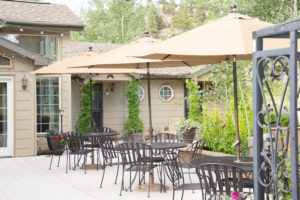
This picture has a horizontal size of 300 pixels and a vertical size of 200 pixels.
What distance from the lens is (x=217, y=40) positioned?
471cm

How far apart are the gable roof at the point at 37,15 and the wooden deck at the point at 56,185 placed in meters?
4.10

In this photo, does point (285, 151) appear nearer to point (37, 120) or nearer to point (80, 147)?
point (80, 147)

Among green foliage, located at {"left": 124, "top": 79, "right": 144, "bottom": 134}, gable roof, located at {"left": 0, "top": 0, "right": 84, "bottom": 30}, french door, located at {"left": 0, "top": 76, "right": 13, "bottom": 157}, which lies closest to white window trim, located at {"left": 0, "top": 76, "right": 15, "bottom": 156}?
french door, located at {"left": 0, "top": 76, "right": 13, "bottom": 157}

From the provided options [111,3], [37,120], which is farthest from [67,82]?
[111,3]

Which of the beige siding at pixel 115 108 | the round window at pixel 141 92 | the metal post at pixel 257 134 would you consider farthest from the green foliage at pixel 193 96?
the metal post at pixel 257 134

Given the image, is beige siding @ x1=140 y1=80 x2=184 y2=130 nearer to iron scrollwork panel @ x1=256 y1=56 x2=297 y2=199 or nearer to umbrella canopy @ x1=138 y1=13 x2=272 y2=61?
umbrella canopy @ x1=138 y1=13 x2=272 y2=61

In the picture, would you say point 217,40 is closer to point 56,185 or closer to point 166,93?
point 56,185

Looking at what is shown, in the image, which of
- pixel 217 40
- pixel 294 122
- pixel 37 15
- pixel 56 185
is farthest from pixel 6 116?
pixel 294 122

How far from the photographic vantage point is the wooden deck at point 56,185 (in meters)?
6.68

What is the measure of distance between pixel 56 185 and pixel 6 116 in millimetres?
4467

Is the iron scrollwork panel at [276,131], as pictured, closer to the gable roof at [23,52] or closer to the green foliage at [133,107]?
the gable roof at [23,52]

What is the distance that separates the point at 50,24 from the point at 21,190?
6.27m

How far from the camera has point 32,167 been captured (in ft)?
31.9

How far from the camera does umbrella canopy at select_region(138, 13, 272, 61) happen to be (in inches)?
179
